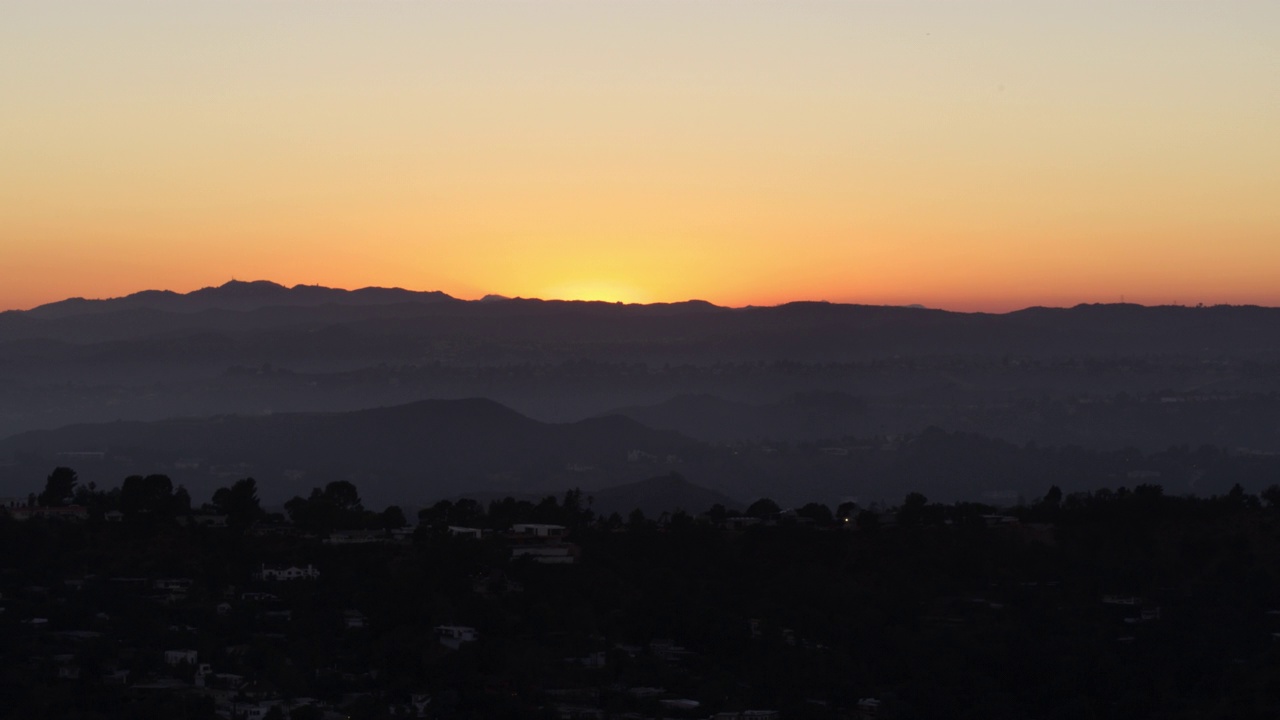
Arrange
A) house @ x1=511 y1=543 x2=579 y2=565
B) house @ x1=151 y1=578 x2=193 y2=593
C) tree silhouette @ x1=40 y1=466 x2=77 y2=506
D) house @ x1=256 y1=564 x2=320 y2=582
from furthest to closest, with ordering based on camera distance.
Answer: tree silhouette @ x1=40 y1=466 x2=77 y2=506, house @ x1=511 y1=543 x2=579 y2=565, house @ x1=256 y1=564 x2=320 y2=582, house @ x1=151 y1=578 x2=193 y2=593

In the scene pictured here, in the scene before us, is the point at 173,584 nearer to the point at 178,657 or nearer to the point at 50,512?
the point at 178,657

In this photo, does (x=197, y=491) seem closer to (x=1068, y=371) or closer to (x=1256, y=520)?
(x=1256, y=520)

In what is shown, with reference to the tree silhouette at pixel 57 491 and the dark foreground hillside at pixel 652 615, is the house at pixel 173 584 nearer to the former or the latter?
the dark foreground hillside at pixel 652 615

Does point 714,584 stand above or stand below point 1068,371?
below

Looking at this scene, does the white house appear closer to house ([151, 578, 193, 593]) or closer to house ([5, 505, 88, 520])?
house ([151, 578, 193, 593])

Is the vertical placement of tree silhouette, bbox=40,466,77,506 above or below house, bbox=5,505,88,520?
above

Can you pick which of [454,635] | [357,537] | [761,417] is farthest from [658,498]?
[761,417]

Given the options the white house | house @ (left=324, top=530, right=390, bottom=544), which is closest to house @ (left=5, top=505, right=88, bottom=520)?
house @ (left=324, top=530, right=390, bottom=544)

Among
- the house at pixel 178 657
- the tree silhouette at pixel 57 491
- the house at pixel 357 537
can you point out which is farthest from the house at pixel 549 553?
the tree silhouette at pixel 57 491

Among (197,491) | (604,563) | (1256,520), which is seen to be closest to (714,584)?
(604,563)
